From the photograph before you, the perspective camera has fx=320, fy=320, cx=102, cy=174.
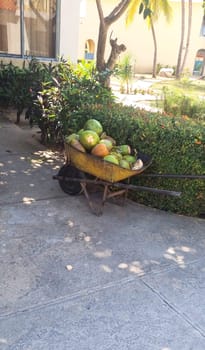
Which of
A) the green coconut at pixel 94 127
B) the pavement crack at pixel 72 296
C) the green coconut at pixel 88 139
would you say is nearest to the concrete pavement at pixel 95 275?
the pavement crack at pixel 72 296

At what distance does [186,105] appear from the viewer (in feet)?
25.0

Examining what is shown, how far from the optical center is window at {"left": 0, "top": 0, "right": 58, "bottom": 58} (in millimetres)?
8359

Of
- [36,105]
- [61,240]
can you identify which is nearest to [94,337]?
[61,240]

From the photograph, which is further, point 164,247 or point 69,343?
point 164,247

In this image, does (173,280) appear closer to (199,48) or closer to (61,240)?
(61,240)

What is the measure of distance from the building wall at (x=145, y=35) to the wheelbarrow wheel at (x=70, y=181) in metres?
22.0

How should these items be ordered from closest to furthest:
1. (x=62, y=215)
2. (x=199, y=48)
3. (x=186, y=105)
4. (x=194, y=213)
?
1. (x=62, y=215)
2. (x=194, y=213)
3. (x=186, y=105)
4. (x=199, y=48)

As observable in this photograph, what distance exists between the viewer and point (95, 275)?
2740 mm

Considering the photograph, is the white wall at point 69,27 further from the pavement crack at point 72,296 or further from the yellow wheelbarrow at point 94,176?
the pavement crack at point 72,296

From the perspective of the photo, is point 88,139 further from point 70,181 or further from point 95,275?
point 95,275

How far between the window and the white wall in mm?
258

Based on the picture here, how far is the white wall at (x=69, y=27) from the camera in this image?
853 cm

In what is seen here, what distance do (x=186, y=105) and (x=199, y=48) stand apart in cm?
2472

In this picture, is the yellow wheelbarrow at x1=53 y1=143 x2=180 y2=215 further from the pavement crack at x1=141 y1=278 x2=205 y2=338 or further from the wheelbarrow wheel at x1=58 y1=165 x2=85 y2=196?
the pavement crack at x1=141 y1=278 x2=205 y2=338
